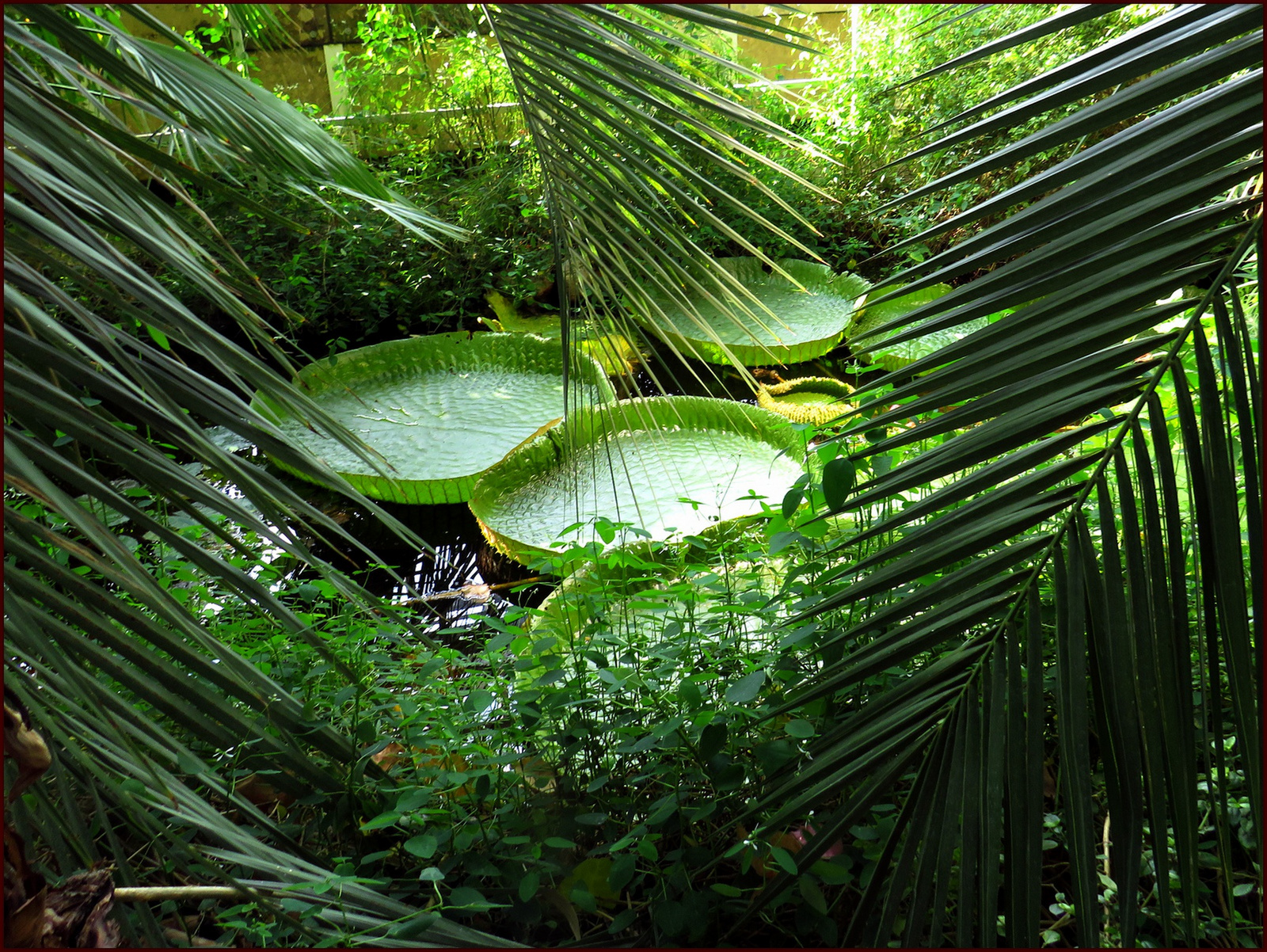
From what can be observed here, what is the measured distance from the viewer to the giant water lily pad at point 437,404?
88.3 inches

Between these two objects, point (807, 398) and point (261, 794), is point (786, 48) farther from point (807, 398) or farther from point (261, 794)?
point (261, 794)

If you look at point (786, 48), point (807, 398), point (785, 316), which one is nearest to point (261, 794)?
point (807, 398)

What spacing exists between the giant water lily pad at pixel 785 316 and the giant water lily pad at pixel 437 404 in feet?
1.49

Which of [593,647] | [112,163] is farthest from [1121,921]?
[112,163]

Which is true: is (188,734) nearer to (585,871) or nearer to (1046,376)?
(585,871)

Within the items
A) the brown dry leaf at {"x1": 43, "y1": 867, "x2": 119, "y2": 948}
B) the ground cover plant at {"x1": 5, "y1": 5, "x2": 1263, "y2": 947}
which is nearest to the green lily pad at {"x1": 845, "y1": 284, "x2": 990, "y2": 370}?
the ground cover plant at {"x1": 5, "y1": 5, "x2": 1263, "y2": 947}

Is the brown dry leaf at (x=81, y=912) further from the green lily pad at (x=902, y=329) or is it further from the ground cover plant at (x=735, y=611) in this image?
the green lily pad at (x=902, y=329)

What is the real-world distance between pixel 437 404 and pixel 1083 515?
90.3 inches

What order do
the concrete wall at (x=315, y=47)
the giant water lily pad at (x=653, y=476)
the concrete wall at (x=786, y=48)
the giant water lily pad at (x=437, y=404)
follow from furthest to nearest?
the concrete wall at (x=315, y=47) → the concrete wall at (x=786, y=48) → the giant water lily pad at (x=437, y=404) → the giant water lily pad at (x=653, y=476)

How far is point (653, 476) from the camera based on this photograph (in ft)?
7.22

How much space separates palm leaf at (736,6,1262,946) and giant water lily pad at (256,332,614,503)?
5.26 feet

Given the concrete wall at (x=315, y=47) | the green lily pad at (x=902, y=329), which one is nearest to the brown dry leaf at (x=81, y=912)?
the green lily pad at (x=902, y=329)

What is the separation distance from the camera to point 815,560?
1036 mm

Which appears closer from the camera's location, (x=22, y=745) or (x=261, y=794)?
(x=22, y=745)
